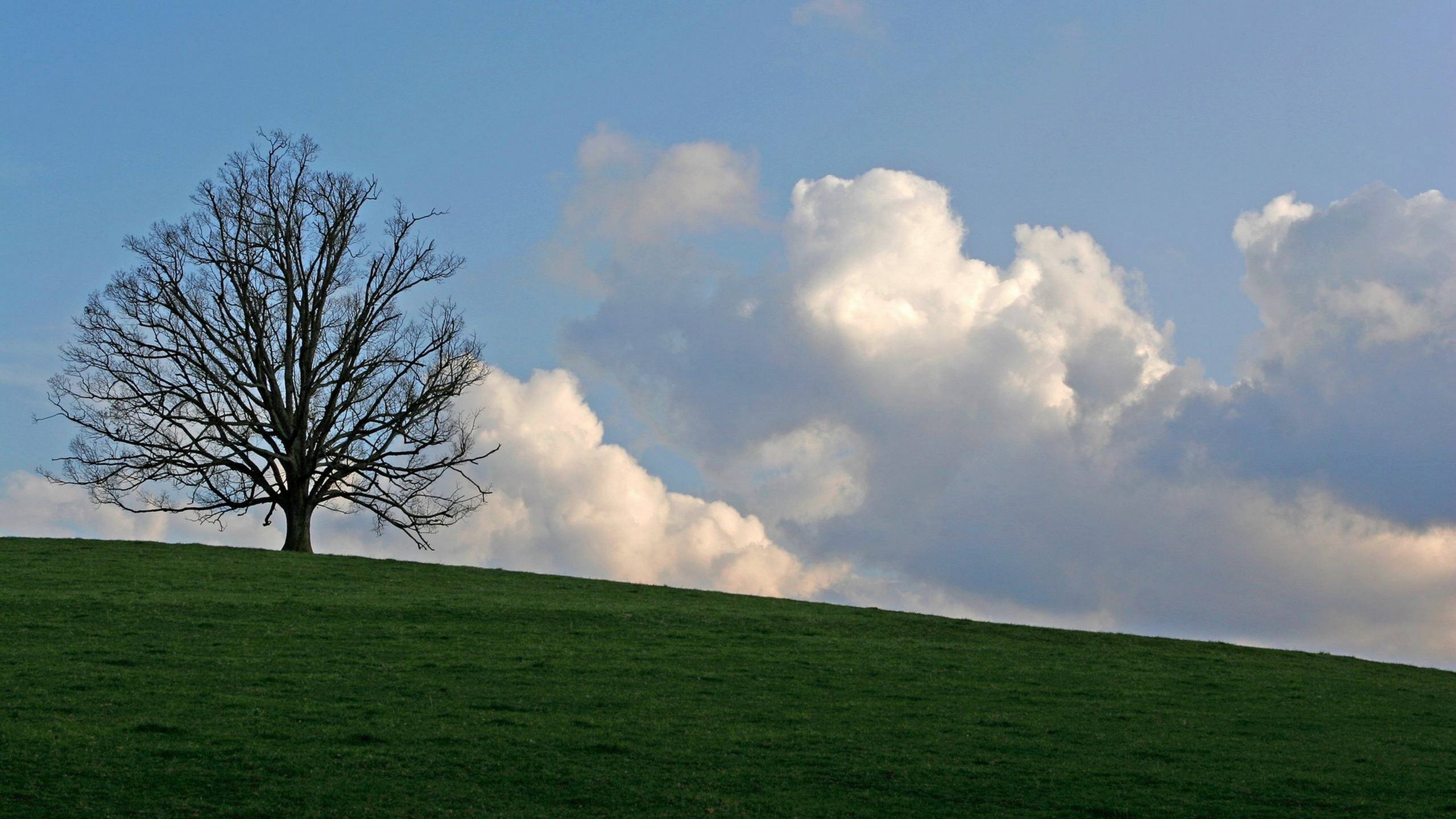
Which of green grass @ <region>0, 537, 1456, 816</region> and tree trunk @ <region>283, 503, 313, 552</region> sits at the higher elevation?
tree trunk @ <region>283, 503, 313, 552</region>

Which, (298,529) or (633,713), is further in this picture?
(298,529)

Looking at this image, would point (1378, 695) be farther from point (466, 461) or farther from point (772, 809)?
point (466, 461)

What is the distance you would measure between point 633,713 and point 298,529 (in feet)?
80.7

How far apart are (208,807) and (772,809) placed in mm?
6216

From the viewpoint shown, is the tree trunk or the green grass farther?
the tree trunk

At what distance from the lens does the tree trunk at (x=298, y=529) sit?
131 ft

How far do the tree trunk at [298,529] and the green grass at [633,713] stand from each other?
319 inches

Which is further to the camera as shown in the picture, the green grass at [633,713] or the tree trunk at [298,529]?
the tree trunk at [298,529]

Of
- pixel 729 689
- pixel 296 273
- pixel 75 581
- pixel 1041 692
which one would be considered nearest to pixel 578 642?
pixel 729 689

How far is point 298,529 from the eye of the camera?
4016 cm

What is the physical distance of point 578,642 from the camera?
25078 mm

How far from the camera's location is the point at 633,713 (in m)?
18.9

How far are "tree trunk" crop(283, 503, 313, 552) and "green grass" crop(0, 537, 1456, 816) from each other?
8100 mm

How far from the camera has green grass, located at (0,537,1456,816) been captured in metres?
14.7
